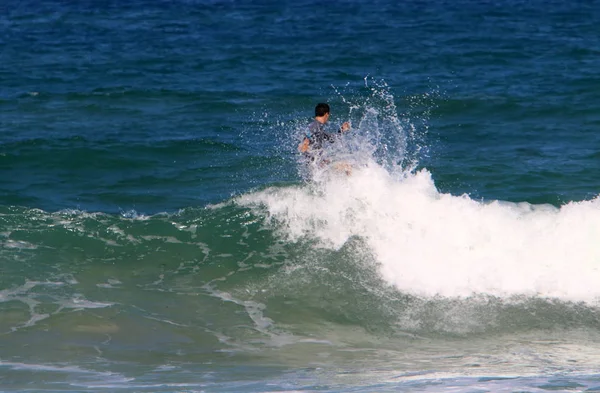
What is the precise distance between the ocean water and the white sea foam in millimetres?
28

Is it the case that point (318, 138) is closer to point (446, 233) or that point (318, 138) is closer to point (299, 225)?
point (299, 225)

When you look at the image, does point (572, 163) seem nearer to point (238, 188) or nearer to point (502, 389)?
point (238, 188)

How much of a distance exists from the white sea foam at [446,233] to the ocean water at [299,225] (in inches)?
1.1

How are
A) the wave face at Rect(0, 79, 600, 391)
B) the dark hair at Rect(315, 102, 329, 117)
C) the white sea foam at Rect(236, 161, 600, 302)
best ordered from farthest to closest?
the dark hair at Rect(315, 102, 329, 117), the white sea foam at Rect(236, 161, 600, 302), the wave face at Rect(0, 79, 600, 391)

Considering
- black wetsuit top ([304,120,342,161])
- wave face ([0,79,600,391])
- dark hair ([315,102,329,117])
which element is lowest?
wave face ([0,79,600,391])

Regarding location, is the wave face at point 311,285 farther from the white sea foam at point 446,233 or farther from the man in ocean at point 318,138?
the man in ocean at point 318,138

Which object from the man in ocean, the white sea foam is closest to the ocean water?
the white sea foam

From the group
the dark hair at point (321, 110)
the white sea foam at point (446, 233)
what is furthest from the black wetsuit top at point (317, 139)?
the white sea foam at point (446, 233)

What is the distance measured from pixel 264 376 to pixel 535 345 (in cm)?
270

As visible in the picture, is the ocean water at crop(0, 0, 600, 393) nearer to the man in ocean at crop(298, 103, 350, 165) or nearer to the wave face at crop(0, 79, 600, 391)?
the wave face at crop(0, 79, 600, 391)

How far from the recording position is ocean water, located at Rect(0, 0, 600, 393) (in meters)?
8.90

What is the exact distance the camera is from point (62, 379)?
823 cm

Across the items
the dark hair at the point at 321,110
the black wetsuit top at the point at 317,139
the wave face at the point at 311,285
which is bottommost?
the wave face at the point at 311,285

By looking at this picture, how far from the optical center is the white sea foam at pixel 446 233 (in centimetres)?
1074
